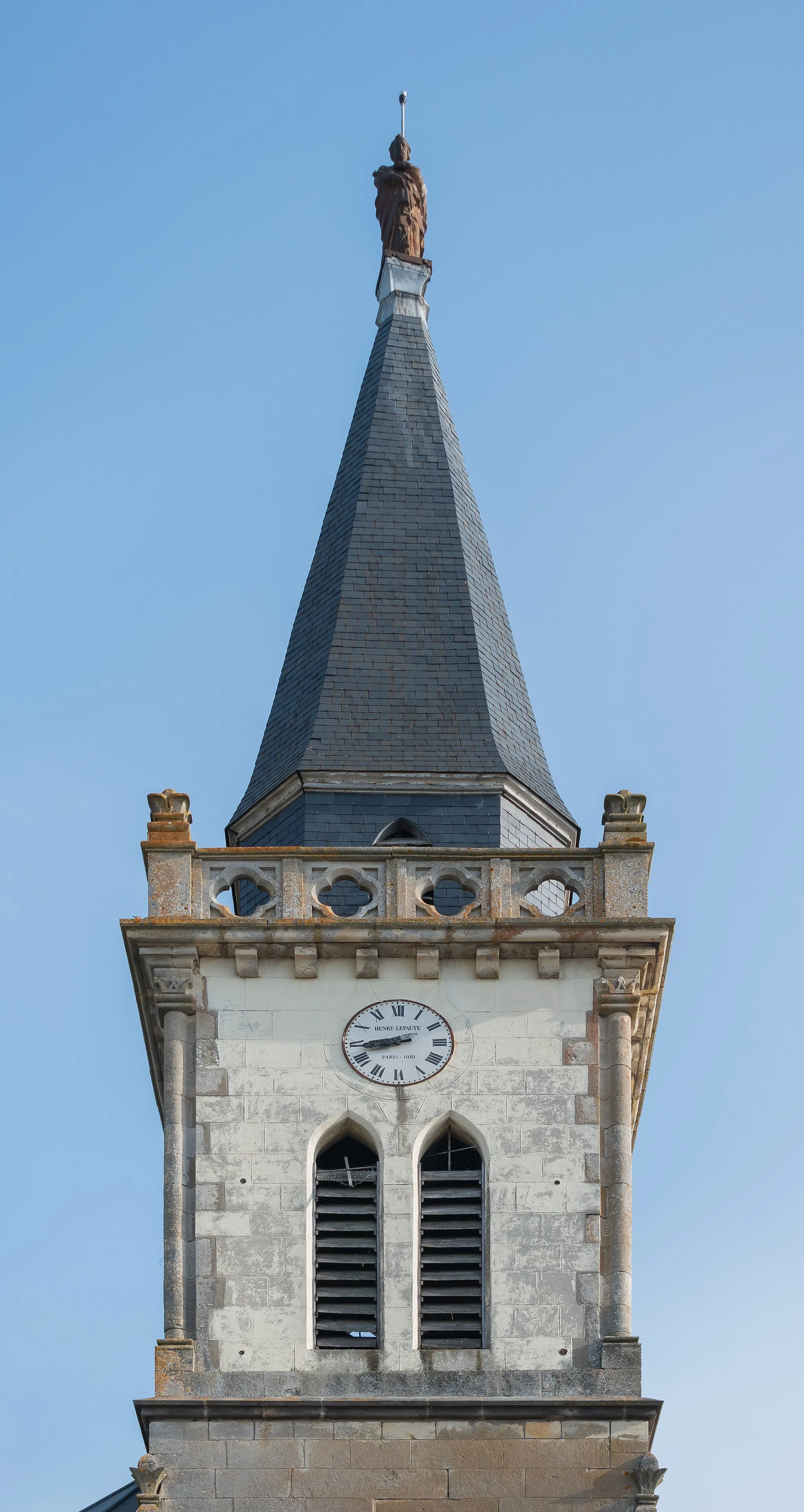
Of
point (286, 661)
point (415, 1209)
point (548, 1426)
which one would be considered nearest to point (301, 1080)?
point (415, 1209)

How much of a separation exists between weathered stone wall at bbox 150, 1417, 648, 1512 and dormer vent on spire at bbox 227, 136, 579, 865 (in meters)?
6.75

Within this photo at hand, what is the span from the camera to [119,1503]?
3678 centimetres

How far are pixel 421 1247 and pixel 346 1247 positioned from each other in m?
0.67

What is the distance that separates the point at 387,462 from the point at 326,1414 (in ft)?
40.9

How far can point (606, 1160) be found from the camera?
35.4 metres

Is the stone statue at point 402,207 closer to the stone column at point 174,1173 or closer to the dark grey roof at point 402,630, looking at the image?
the dark grey roof at point 402,630

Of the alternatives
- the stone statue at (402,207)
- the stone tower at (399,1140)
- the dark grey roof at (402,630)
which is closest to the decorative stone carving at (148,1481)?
the stone tower at (399,1140)

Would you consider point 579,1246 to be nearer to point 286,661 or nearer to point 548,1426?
point 548,1426

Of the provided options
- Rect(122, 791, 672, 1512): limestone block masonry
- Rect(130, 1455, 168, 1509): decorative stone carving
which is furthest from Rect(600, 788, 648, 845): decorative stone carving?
Rect(130, 1455, 168, 1509): decorative stone carving

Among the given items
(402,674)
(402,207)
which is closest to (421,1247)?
(402,674)

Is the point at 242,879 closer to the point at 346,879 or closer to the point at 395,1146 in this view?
the point at 346,879

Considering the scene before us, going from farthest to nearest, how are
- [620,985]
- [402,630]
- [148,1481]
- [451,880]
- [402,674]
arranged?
[402,630] → [402,674] → [451,880] → [620,985] → [148,1481]

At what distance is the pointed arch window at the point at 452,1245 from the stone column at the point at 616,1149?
3.60 ft

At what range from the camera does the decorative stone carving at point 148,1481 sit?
110 feet
